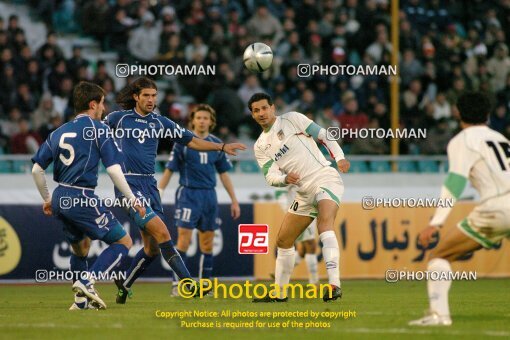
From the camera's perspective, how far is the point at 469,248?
8.82m

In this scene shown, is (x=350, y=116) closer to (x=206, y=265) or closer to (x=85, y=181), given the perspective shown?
(x=206, y=265)

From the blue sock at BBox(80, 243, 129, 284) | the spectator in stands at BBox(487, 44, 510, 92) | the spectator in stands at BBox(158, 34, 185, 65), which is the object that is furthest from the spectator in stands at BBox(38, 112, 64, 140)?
the spectator in stands at BBox(487, 44, 510, 92)

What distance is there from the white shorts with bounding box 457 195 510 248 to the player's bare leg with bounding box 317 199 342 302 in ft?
9.07

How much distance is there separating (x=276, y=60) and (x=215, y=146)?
9.27 metres

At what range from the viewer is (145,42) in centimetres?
2075

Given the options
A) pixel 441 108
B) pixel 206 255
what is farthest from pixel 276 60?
pixel 206 255

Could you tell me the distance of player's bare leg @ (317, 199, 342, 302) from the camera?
11430mm

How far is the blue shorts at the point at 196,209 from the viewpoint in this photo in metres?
14.6

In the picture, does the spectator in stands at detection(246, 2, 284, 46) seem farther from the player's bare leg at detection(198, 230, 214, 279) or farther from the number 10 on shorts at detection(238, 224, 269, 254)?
the player's bare leg at detection(198, 230, 214, 279)

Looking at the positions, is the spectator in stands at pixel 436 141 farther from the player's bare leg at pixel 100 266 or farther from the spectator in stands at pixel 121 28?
the player's bare leg at pixel 100 266

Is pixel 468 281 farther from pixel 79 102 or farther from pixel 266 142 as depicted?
pixel 79 102

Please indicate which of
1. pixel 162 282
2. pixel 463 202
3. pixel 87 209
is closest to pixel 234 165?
pixel 162 282

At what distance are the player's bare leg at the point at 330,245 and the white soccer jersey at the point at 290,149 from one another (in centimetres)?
46

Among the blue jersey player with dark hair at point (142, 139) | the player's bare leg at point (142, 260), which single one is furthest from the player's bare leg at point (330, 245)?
the player's bare leg at point (142, 260)
